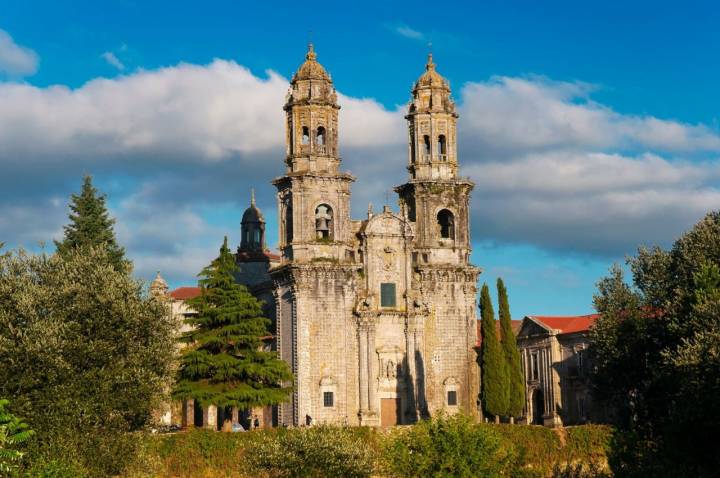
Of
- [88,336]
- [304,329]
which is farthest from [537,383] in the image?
[88,336]

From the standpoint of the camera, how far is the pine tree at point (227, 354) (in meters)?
65.1

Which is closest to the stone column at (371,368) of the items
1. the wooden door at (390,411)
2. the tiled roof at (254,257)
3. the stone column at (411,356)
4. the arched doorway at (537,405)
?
the wooden door at (390,411)

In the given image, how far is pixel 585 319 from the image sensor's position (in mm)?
82125

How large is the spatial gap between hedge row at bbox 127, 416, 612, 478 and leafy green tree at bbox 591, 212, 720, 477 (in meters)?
4.69

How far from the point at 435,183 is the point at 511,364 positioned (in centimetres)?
1264

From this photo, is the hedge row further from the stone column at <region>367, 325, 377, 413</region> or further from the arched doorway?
the arched doorway

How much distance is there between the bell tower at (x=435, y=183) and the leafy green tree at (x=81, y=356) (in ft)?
108

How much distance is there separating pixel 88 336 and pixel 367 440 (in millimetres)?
19361

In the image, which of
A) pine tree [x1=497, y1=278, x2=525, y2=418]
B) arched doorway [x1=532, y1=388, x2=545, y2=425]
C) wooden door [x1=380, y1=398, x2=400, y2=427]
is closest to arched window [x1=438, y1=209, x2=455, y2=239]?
pine tree [x1=497, y1=278, x2=525, y2=418]

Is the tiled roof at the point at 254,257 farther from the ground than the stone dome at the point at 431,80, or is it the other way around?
the stone dome at the point at 431,80

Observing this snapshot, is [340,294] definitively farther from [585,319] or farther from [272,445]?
[272,445]

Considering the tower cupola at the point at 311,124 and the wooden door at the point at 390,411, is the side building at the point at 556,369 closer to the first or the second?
the wooden door at the point at 390,411

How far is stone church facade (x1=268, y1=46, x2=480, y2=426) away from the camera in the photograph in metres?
72.2

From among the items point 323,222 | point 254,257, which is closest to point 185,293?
point 254,257
